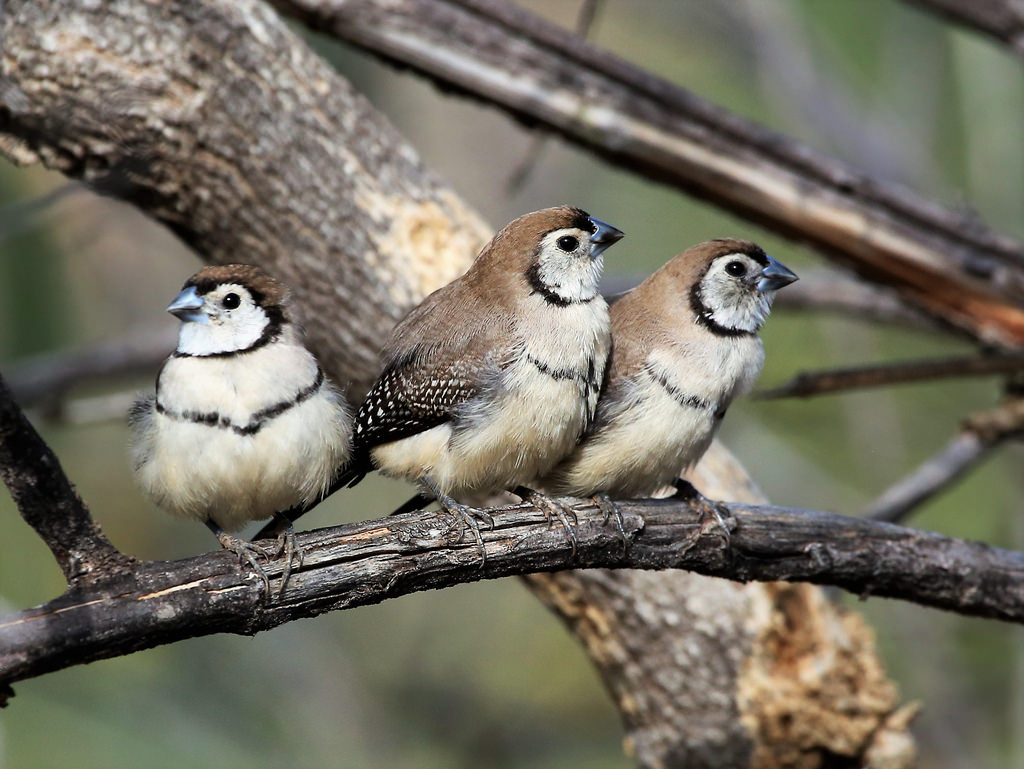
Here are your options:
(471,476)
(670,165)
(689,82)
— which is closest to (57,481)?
(471,476)

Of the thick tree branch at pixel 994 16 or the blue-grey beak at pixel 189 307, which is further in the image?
the thick tree branch at pixel 994 16

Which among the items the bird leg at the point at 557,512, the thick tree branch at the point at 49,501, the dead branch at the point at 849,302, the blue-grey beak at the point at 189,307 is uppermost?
the dead branch at the point at 849,302

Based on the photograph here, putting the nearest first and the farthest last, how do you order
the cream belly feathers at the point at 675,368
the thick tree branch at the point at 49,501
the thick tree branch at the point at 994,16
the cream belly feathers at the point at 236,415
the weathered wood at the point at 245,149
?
1. the thick tree branch at the point at 49,501
2. the cream belly feathers at the point at 236,415
3. the cream belly feathers at the point at 675,368
4. the weathered wood at the point at 245,149
5. the thick tree branch at the point at 994,16

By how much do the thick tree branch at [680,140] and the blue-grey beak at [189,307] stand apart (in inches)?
65.2

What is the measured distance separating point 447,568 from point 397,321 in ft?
5.15

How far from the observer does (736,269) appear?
366 centimetres

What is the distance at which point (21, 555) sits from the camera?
25.5 ft

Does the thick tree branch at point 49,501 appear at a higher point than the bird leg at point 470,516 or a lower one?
lower

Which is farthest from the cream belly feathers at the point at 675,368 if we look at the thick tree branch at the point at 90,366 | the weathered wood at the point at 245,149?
the thick tree branch at the point at 90,366

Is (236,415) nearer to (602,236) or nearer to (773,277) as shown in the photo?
(602,236)

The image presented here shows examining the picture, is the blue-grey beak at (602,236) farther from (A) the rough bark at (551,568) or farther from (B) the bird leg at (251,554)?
(B) the bird leg at (251,554)

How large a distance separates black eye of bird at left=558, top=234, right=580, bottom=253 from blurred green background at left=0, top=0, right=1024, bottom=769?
255 centimetres

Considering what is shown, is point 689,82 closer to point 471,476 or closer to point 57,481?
point 471,476

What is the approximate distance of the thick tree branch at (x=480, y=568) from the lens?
2.50 metres
